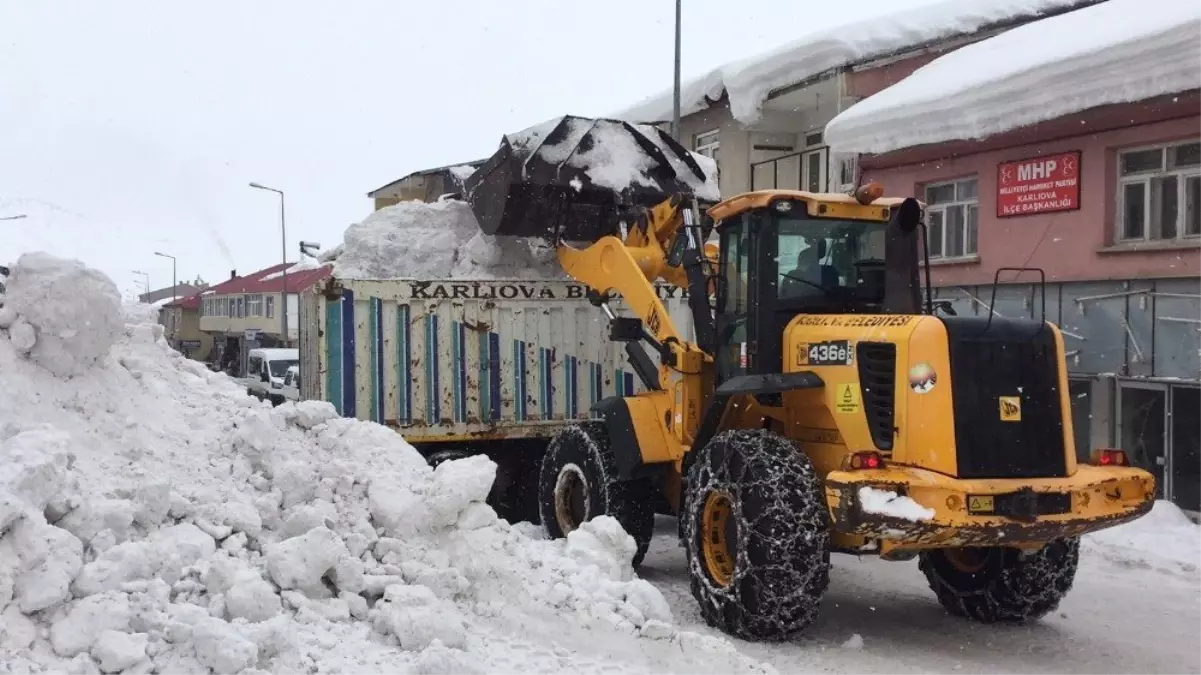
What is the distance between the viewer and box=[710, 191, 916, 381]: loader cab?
22.3 ft

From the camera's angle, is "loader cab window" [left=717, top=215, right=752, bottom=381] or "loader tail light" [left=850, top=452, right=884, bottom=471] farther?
"loader cab window" [left=717, top=215, right=752, bottom=381]

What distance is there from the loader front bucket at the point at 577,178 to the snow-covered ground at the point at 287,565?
11.3 feet

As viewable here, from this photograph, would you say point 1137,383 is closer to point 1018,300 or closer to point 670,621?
point 1018,300

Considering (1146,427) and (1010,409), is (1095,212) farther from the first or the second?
(1010,409)

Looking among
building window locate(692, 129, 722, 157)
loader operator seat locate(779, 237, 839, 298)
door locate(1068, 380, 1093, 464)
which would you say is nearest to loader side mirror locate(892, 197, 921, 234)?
loader operator seat locate(779, 237, 839, 298)

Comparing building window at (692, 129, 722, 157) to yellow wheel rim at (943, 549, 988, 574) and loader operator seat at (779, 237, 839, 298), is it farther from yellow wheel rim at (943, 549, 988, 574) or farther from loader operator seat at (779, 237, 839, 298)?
yellow wheel rim at (943, 549, 988, 574)

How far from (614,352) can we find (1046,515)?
5.14 m

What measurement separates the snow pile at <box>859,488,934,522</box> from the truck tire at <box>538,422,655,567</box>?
2165mm

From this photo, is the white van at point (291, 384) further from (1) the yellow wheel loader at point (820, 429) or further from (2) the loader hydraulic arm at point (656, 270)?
(1) the yellow wheel loader at point (820, 429)

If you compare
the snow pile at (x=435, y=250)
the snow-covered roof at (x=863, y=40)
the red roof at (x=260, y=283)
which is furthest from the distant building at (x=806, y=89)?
the red roof at (x=260, y=283)

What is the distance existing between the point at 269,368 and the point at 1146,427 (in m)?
17.1

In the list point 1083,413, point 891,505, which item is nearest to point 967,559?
point 891,505

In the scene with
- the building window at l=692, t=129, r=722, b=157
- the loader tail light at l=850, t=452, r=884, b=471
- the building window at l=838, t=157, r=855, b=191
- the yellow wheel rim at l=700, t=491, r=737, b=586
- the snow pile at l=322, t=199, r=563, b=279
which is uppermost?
the building window at l=692, t=129, r=722, b=157

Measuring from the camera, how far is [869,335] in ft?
20.3
